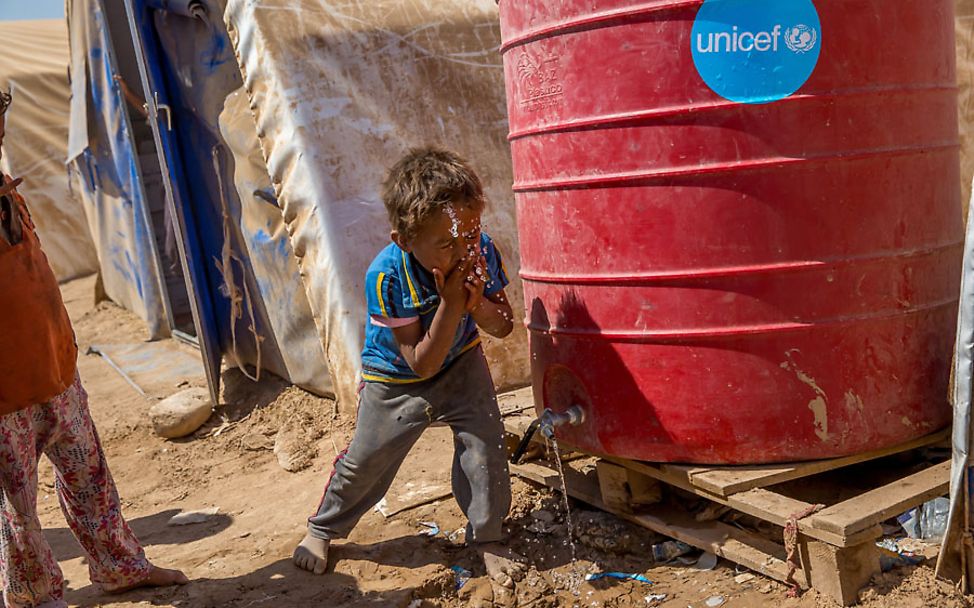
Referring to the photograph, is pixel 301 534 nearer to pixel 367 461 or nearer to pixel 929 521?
pixel 367 461

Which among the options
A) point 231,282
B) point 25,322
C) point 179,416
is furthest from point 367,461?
point 231,282

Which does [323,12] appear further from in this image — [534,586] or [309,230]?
[534,586]

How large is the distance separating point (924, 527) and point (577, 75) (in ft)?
5.53

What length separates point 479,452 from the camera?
2908mm

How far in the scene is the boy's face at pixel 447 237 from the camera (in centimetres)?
257

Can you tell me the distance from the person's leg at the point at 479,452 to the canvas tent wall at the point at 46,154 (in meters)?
9.26

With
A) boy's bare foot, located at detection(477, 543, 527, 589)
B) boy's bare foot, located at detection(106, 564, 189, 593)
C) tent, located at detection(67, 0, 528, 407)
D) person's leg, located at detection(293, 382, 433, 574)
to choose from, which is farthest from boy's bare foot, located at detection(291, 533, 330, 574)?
tent, located at detection(67, 0, 528, 407)

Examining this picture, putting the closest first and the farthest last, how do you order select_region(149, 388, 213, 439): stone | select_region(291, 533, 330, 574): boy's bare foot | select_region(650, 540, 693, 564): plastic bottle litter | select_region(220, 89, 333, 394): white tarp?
select_region(650, 540, 693, 564): plastic bottle litter → select_region(291, 533, 330, 574): boy's bare foot → select_region(220, 89, 333, 394): white tarp → select_region(149, 388, 213, 439): stone

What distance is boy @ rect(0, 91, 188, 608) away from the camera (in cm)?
262

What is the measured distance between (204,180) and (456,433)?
10.2 feet

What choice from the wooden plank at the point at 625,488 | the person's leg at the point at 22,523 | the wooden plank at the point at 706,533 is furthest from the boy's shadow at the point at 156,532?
the wooden plank at the point at 625,488

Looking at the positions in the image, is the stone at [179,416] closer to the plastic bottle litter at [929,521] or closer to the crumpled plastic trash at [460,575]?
the crumpled plastic trash at [460,575]

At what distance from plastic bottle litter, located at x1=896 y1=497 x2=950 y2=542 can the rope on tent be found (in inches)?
141

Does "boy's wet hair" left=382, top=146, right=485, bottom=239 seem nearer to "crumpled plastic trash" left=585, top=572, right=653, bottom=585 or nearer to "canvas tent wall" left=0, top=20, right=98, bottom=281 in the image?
"crumpled plastic trash" left=585, top=572, right=653, bottom=585
